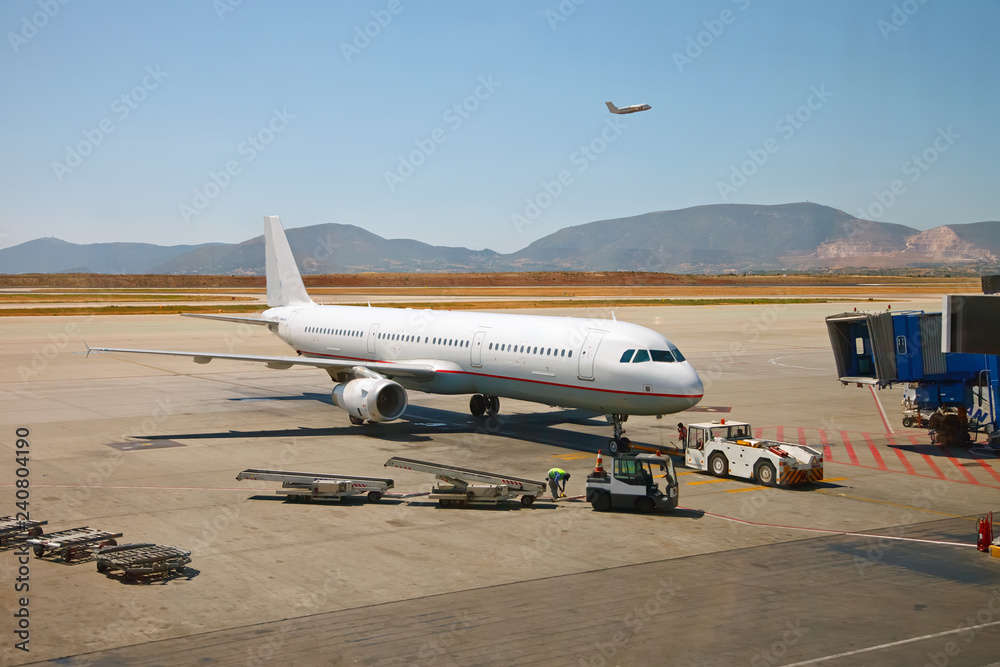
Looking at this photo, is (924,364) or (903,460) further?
(924,364)

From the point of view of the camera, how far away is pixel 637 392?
27844 mm

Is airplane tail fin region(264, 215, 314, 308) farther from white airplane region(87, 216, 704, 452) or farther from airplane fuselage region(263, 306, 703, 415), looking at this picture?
airplane fuselage region(263, 306, 703, 415)

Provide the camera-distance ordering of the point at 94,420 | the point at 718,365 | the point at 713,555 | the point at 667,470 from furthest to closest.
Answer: the point at 718,365 < the point at 94,420 < the point at 667,470 < the point at 713,555

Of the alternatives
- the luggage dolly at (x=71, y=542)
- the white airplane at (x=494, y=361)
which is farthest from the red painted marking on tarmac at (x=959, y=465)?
the luggage dolly at (x=71, y=542)

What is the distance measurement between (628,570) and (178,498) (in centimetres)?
1222

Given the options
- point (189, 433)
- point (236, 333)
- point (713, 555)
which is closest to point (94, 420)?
point (189, 433)

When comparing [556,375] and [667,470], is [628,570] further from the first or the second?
[556,375]

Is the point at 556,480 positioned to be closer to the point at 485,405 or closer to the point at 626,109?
the point at 485,405

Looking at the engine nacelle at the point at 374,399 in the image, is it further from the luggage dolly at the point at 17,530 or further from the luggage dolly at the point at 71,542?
the luggage dolly at the point at 71,542

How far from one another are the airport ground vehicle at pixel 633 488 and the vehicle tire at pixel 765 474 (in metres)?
4.15

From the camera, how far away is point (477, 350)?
108ft

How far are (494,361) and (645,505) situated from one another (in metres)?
11.4

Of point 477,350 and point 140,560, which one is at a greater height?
point 477,350

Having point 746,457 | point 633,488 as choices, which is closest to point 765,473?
point 746,457
